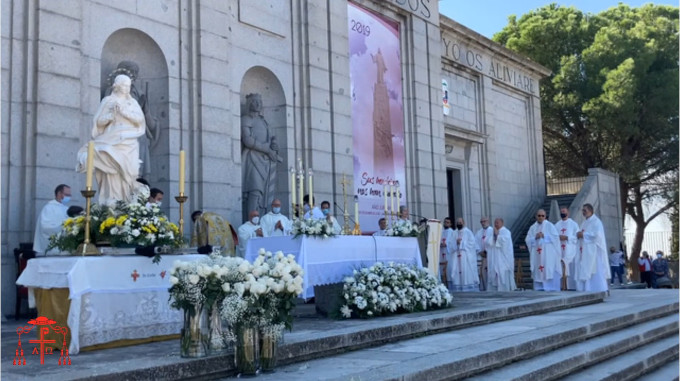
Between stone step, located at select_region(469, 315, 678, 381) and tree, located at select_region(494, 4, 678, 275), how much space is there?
20570 millimetres

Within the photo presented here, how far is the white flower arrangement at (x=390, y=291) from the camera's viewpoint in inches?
356

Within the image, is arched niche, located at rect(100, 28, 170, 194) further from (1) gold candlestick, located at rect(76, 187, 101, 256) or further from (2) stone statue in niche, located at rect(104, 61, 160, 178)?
(1) gold candlestick, located at rect(76, 187, 101, 256)

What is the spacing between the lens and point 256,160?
1391 centimetres

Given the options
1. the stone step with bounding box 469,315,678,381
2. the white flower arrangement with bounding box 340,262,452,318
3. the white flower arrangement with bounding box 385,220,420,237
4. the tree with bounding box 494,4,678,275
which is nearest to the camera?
the stone step with bounding box 469,315,678,381

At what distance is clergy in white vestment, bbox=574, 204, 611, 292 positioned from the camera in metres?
14.6

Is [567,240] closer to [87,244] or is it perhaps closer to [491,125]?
[491,125]

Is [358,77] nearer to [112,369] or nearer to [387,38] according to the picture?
[387,38]

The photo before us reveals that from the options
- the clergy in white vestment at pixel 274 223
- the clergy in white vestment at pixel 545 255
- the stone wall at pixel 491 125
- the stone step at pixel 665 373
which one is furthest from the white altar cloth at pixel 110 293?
the stone wall at pixel 491 125

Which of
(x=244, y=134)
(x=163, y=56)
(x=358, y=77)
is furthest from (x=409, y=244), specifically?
(x=358, y=77)

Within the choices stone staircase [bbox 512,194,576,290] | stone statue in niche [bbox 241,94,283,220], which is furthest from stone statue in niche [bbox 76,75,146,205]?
stone staircase [bbox 512,194,576,290]

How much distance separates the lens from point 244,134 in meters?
13.8

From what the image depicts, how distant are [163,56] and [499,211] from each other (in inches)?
561

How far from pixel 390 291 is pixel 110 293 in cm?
402

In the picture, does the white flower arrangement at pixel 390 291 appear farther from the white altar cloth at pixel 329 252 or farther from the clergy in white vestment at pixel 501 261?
the clergy in white vestment at pixel 501 261
